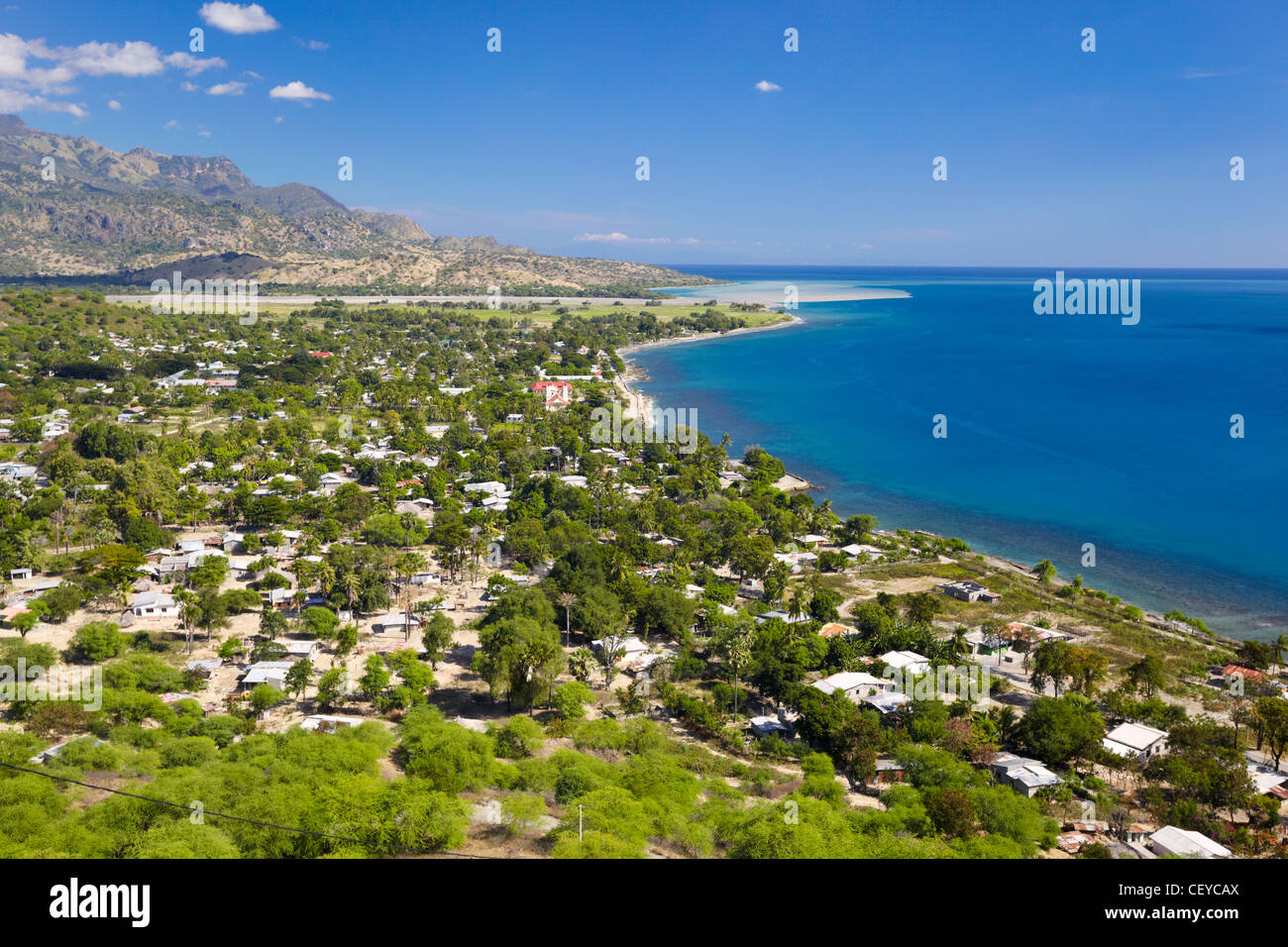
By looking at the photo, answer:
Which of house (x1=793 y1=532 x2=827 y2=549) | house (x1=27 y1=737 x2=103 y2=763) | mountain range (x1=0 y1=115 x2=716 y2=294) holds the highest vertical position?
mountain range (x1=0 y1=115 x2=716 y2=294)

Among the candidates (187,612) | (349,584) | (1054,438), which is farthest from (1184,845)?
(1054,438)

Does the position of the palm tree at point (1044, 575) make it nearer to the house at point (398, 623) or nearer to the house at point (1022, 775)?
the house at point (1022, 775)

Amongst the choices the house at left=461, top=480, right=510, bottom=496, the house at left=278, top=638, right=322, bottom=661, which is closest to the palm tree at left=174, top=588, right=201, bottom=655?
the house at left=278, top=638, right=322, bottom=661

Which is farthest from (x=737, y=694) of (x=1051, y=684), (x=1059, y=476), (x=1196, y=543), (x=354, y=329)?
(x=354, y=329)

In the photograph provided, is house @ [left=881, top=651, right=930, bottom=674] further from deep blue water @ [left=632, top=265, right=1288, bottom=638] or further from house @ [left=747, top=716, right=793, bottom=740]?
deep blue water @ [left=632, top=265, right=1288, bottom=638]

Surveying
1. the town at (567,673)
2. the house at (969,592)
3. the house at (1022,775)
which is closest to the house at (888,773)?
the town at (567,673)

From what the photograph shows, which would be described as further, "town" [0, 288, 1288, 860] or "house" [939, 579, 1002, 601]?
"house" [939, 579, 1002, 601]
